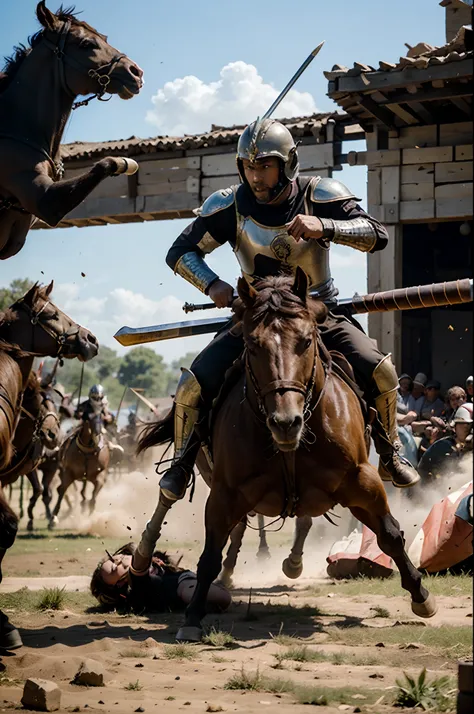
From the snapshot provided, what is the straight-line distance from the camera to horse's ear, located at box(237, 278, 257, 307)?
238 inches

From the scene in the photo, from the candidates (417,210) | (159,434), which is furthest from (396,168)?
(159,434)

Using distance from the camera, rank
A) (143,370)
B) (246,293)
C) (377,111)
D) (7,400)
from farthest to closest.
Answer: (143,370) < (377,111) < (7,400) < (246,293)

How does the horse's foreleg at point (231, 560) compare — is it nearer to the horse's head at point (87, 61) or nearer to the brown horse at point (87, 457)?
the horse's head at point (87, 61)

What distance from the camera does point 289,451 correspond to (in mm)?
5922

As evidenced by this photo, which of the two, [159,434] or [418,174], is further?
[418,174]

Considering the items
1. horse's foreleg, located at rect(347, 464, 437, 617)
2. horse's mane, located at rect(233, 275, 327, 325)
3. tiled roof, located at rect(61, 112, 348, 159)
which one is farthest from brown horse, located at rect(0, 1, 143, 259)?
tiled roof, located at rect(61, 112, 348, 159)

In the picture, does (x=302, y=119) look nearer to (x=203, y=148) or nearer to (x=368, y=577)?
(x=203, y=148)

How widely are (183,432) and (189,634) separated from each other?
143 centimetres

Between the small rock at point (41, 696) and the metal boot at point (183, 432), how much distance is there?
107 inches

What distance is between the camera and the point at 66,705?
4629 mm

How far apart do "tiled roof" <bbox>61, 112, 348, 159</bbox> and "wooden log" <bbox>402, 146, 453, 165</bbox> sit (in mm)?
1228

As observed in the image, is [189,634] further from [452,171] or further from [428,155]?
[428,155]

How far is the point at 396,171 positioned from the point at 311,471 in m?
8.26

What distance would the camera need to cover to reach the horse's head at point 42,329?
8.18 meters
